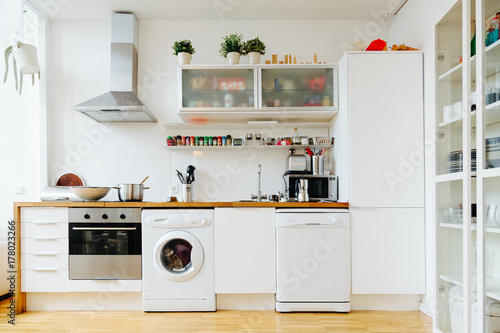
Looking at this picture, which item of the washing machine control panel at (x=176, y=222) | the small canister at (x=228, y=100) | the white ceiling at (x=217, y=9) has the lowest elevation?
the washing machine control panel at (x=176, y=222)

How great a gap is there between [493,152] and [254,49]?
219 centimetres

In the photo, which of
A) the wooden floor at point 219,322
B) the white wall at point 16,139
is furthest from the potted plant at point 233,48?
the wooden floor at point 219,322

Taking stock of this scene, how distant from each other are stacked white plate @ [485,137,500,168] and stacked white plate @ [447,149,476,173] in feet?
0.46

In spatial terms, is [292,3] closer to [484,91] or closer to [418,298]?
[484,91]

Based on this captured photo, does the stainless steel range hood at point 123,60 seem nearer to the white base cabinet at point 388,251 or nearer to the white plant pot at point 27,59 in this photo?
the white plant pot at point 27,59

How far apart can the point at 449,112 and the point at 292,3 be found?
1.80 metres

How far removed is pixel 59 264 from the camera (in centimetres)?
316

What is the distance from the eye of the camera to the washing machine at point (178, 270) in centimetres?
313

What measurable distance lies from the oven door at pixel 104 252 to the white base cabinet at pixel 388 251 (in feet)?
5.49

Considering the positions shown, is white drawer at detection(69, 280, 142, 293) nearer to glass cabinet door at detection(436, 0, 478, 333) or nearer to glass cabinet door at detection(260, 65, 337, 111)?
glass cabinet door at detection(260, 65, 337, 111)

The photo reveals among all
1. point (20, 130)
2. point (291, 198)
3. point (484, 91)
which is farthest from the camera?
point (20, 130)

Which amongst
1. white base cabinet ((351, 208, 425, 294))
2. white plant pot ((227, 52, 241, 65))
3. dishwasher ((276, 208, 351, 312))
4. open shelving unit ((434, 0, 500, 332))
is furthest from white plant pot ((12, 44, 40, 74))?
open shelving unit ((434, 0, 500, 332))

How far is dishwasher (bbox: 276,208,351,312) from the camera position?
3105 mm

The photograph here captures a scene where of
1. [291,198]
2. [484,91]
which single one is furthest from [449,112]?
[291,198]
